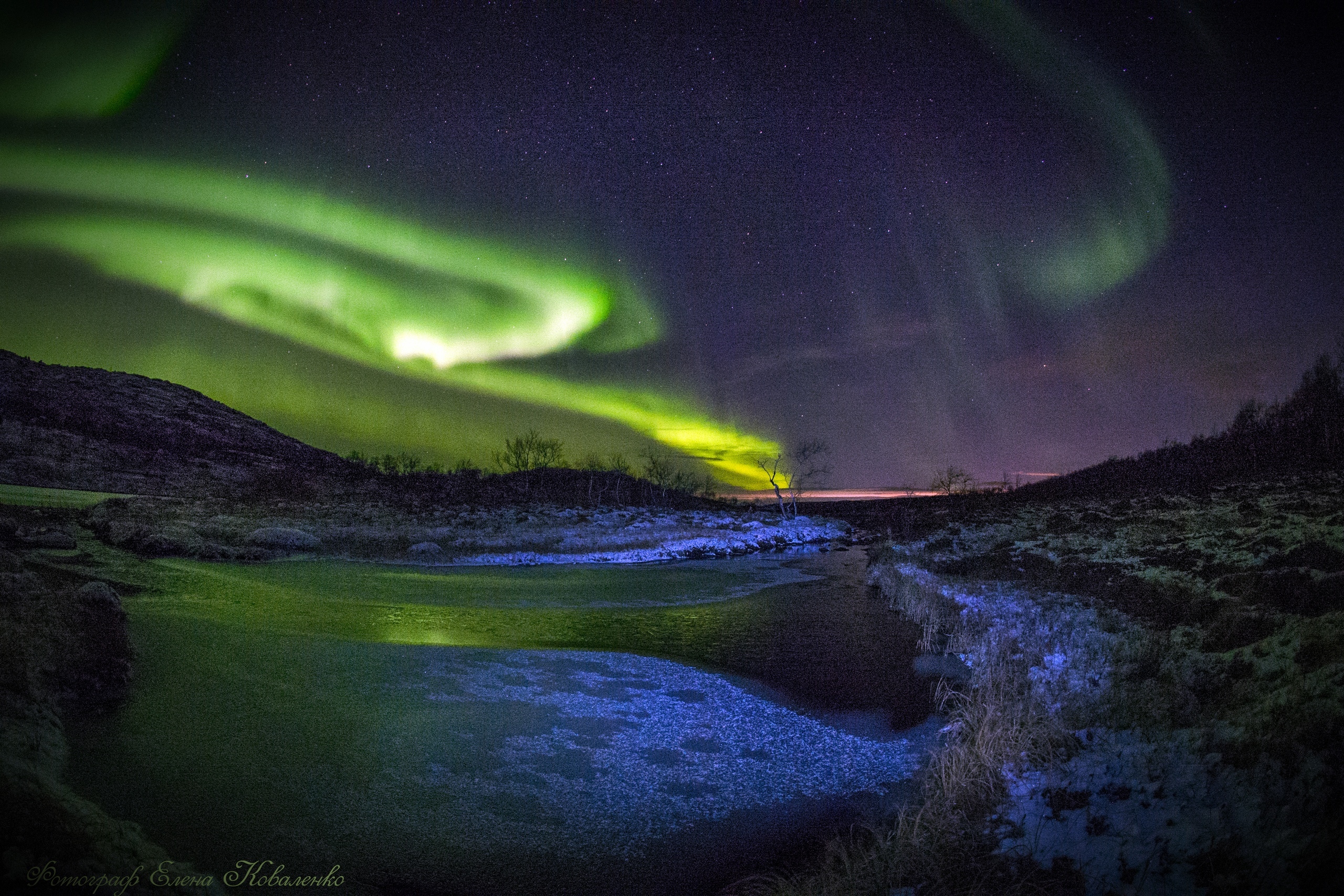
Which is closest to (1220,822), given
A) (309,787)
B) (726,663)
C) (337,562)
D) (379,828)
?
(379,828)

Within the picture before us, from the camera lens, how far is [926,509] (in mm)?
95375

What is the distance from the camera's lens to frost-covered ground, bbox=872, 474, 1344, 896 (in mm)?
4891

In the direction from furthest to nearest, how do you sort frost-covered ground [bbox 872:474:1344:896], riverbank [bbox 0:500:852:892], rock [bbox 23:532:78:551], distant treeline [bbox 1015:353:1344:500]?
distant treeline [bbox 1015:353:1344:500]
rock [bbox 23:532:78:551]
riverbank [bbox 0:500:852:892]
frost-covered ground [bbox 872:474:1344:896]

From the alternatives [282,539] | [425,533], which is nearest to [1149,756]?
[282,539]

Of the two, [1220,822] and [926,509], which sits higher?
[926,509]

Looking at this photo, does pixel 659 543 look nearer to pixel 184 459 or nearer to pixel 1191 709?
pixel 1191 709

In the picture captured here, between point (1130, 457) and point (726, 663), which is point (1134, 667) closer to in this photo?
point (726, 663)

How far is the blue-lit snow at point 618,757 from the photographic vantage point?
26.5 feet

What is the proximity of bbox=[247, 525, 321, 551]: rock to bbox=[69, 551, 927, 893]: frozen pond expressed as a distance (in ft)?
67.9

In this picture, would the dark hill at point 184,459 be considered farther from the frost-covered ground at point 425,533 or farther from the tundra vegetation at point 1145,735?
the tundra vegetation at point 1145,735

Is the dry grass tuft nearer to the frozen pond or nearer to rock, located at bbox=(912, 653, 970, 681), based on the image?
the frozen pond

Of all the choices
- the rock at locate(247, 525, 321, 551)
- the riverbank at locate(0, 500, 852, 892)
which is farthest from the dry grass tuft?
the rock at locate(247, 525, 321, 551)

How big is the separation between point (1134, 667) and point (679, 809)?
810cm

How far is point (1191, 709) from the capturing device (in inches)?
287
